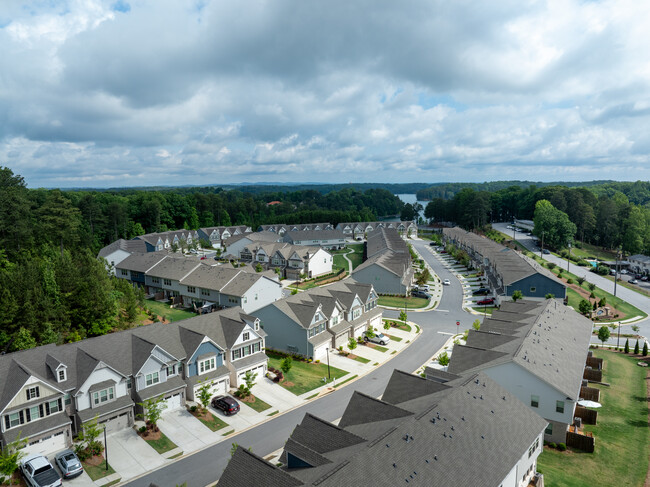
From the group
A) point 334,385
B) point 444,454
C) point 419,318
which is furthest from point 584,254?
point 444,454

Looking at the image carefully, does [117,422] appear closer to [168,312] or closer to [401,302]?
[168,312]

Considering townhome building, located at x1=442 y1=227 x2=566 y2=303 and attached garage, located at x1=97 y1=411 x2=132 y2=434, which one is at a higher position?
townhome building, located at x1=442 y1=227 x2=566 y2=303

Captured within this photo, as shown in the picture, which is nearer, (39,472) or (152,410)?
(39,472)

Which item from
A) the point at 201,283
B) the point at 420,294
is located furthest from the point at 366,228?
the point at 201,283

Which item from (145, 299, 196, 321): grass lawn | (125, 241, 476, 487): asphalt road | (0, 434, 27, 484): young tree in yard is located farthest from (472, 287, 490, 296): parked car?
(0, 434, 27, 484): young tree in yard

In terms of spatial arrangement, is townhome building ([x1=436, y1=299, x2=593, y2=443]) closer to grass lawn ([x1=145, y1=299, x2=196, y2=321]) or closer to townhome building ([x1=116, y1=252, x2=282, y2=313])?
townhome building ([x1=116, y1=252, x2=282, y2=313])

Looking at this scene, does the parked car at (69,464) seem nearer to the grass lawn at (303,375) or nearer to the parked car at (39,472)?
the parked car at (39,472)

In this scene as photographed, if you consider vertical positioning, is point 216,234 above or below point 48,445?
above
